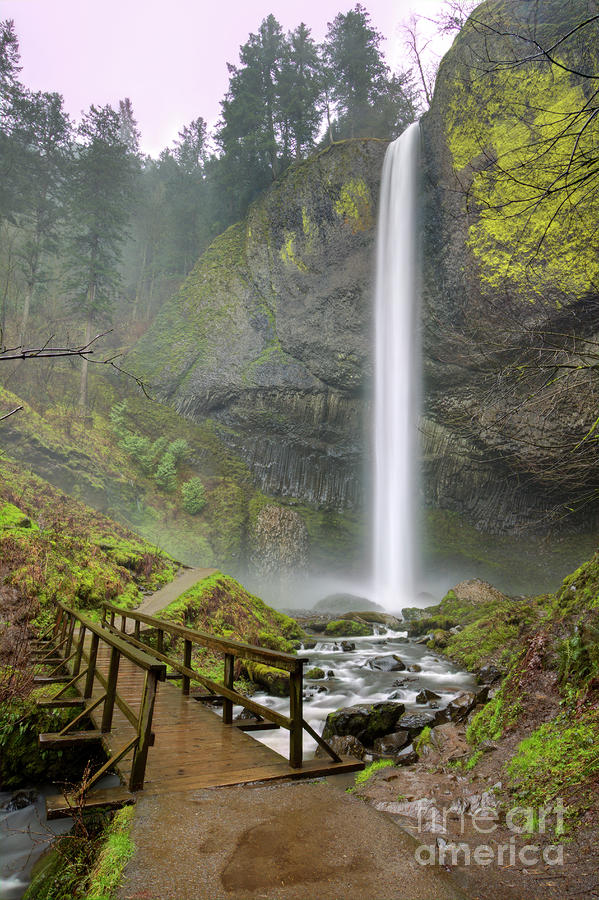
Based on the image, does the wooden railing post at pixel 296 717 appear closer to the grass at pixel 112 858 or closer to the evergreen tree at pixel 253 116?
the grass at pixel 112 858

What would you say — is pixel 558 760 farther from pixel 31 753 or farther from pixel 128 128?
pixel 128 128

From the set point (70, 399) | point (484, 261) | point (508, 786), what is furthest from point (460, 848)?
point (70, 399)

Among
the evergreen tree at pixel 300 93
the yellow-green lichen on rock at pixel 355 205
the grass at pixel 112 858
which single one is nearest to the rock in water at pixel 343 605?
the grass at pixel 112 858

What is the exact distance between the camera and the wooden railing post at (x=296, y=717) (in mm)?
3795

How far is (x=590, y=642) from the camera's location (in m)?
4.25

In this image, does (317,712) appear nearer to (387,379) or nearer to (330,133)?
(387,379)

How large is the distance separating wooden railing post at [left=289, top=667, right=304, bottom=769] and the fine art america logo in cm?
102

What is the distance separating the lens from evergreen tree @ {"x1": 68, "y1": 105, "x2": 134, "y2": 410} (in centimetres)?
2703

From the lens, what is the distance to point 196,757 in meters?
4.11

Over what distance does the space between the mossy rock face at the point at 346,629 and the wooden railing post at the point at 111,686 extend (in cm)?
1063

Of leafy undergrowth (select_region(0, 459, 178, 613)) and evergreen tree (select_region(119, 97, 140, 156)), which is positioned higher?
evergreen tree (select_region(119, 97, 140, 156))

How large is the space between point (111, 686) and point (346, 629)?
37.3ft

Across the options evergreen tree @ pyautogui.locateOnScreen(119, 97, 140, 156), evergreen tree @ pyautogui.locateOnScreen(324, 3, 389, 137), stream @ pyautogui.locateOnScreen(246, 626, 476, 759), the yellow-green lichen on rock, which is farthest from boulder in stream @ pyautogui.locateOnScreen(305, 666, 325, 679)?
evergreen tree @ pyautogui.locateOnScreen(119, 97, 140, 156)

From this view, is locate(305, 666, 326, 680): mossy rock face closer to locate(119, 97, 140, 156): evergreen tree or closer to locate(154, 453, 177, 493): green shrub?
locate(154, 453, 177, 493): green shrub
